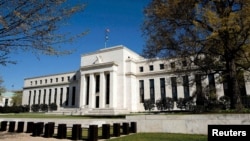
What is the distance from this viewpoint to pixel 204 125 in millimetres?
10898

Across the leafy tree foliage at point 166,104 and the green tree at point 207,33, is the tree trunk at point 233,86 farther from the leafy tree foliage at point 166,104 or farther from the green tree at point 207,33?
the leafy tree foliage at point 166,104

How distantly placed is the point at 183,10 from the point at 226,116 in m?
7.97

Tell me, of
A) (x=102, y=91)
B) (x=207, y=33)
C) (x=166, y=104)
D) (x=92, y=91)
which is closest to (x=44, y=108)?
(x=92, y=91)

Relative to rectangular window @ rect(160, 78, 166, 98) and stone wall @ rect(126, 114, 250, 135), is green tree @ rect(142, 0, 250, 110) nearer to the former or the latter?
stone wall @ rect(126, 114, 250, 135)

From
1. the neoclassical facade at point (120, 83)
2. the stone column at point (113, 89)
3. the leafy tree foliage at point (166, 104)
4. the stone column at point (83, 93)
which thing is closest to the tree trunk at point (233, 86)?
the leafy tree foliage at point (166, 104)

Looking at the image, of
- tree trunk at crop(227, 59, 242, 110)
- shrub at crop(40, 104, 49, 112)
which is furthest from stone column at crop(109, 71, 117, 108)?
tree trunk at crop(227, 59, 242, 110)

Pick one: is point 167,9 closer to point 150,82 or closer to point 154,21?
point 154,21

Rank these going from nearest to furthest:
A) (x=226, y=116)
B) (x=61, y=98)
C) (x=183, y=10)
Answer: (x=226, y=116)
(x=183, y=10)
(x=61, y=98)

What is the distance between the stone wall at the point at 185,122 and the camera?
34.3 ft

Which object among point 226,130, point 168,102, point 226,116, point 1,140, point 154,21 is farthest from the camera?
point 168,102

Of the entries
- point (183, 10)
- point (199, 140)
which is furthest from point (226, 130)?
point (183, 10)

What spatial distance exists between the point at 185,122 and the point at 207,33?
22.0ft

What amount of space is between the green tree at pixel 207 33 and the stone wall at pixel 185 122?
2.81 metres

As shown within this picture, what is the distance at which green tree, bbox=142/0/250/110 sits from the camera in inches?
495
